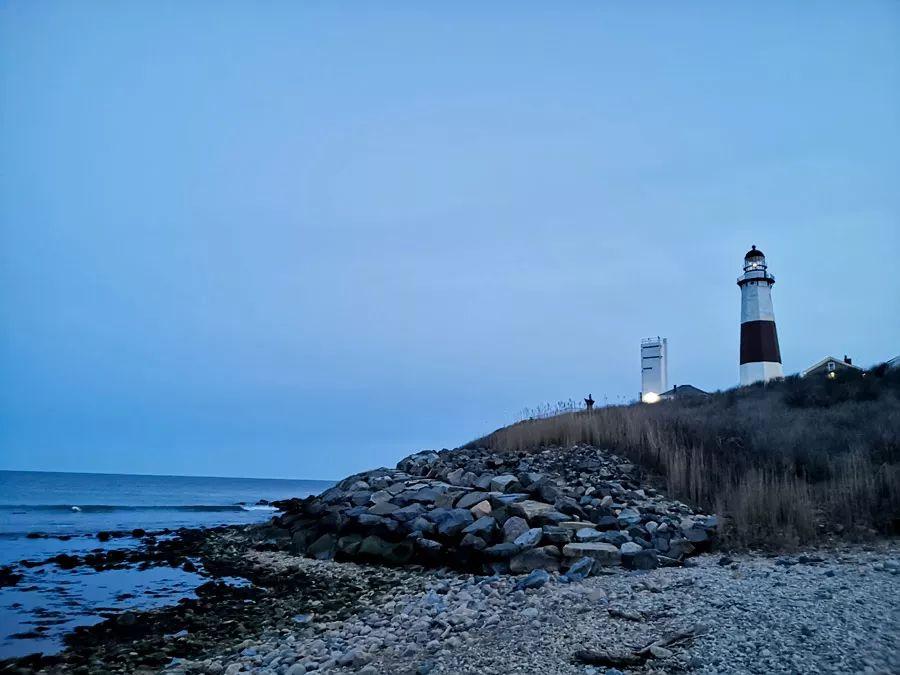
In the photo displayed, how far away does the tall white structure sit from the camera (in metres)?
31.4

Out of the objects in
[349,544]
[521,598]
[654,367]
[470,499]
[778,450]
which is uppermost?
[654,367]

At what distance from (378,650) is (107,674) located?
3.05 metres

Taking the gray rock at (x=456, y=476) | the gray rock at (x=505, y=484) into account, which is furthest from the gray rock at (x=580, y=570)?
the gray rock at (x=456, y=476)

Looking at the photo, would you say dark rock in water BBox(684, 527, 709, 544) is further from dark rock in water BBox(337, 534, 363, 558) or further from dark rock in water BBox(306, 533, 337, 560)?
dark rock in water BBox(306, 533, 337, 560)

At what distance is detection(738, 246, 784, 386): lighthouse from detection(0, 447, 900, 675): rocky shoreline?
62.3ft

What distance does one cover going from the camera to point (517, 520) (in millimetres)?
9078

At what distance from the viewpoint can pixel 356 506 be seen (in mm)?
13320

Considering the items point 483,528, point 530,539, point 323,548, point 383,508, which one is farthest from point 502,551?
point 323,548

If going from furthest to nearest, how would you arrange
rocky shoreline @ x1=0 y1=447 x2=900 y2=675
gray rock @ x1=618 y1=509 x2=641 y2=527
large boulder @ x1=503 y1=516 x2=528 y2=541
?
gray rock @ x1=618 y1=509 x2=641 y2=527 < large boulder @ x1=503 y1=516 x2=528 y2=541 < rocky shoreline @ x1=0 y1=447 x2=900 y2=675

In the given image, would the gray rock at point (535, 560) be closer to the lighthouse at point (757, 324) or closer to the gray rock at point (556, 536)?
the gray rock at point (556, 536)

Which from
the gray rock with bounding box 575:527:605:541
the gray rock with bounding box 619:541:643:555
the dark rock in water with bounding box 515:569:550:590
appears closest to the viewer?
the dark rock in water with bounding box 515:569:550:590

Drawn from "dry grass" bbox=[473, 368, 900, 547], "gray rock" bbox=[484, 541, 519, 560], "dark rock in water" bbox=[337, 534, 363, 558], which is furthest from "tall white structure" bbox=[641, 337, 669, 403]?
"gray rock" bbox=[484, 541, 519, 560]

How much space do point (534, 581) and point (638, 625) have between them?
207cm

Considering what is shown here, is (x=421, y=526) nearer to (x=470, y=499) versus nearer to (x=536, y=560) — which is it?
(x=470, y=499)
